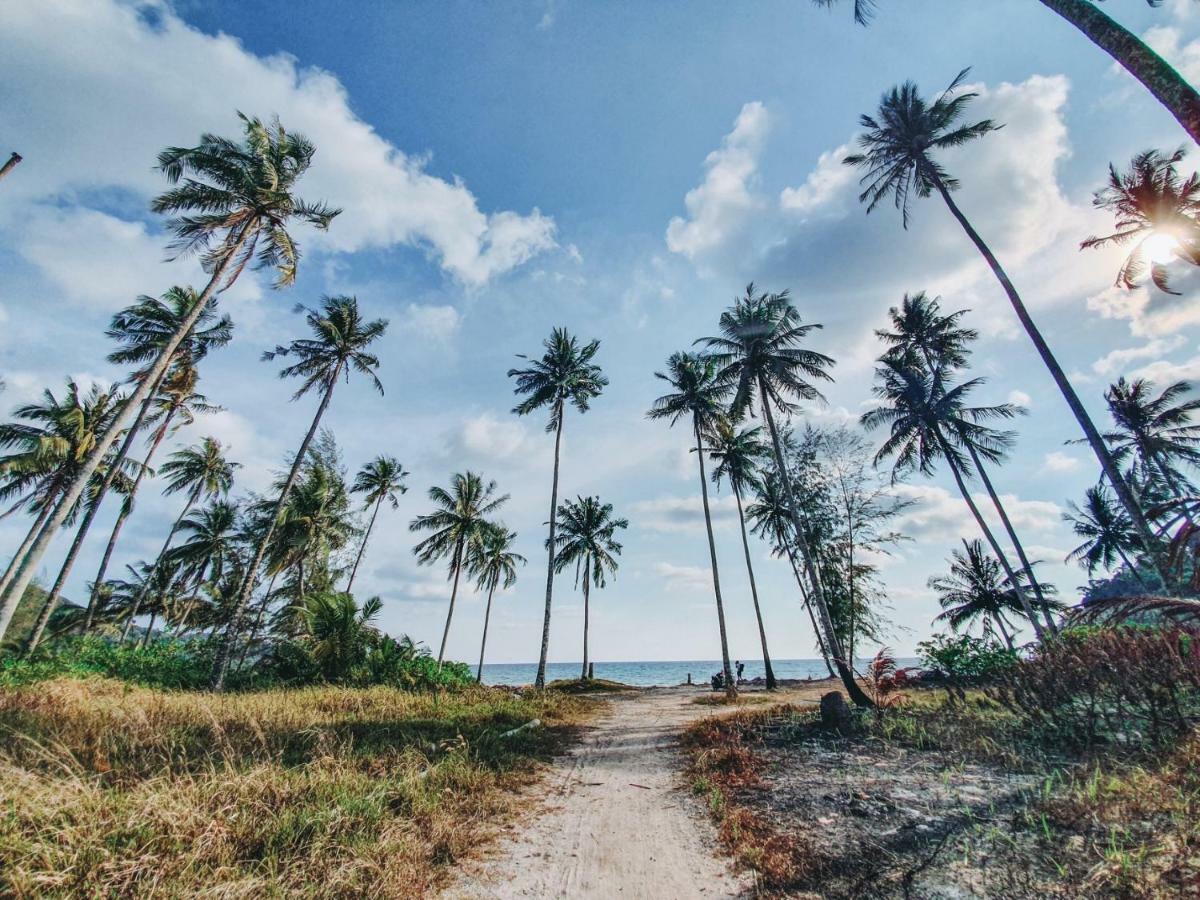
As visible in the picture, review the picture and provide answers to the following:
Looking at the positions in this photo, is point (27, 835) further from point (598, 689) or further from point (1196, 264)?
point (598, 689)

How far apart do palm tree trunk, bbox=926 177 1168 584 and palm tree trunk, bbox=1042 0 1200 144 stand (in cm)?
774

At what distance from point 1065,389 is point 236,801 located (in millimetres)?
17185

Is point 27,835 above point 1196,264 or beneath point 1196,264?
beneath

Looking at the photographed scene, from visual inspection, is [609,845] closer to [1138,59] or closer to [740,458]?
[1138,59]

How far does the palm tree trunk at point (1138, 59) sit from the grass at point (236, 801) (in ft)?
28.1

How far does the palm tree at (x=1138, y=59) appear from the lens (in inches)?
146

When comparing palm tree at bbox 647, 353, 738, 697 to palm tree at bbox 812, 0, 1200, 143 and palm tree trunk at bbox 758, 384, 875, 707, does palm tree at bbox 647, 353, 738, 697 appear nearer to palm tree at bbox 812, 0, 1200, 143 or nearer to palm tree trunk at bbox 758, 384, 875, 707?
palm tree trunk at bbox 758, 384, 875, 707

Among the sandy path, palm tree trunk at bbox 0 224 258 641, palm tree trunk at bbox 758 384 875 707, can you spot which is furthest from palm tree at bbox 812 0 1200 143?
palm tree trunk at bbox 0 224 258 641

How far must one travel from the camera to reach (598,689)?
2559cm

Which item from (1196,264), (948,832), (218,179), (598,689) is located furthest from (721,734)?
(218,179)

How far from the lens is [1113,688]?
6625 mm

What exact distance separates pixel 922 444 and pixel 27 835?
2732cm

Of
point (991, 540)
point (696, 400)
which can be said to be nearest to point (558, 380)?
point (696, 400)

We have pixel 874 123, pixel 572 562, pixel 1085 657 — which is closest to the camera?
pixel 1085 657
